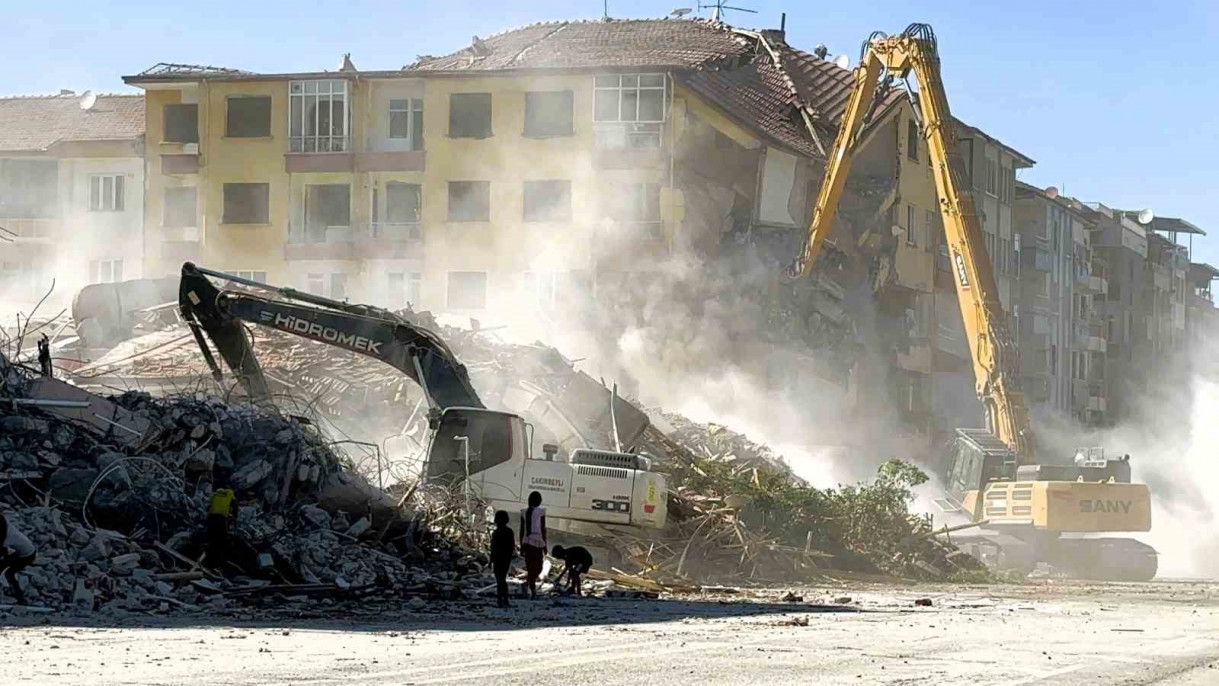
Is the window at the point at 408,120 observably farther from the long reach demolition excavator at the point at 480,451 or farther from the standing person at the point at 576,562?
the standing person at the point at 576,562

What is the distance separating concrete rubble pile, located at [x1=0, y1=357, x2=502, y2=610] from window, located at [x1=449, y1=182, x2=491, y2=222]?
3243 cm

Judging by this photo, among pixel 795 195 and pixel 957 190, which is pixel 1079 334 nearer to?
pixel 795 195

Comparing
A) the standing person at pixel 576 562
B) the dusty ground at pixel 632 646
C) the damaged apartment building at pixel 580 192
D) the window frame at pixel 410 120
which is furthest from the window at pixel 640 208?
the dusty ground at pixel 632 646

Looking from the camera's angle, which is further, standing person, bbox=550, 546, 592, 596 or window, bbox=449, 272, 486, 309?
window, bbox=449, 272, 486, 309

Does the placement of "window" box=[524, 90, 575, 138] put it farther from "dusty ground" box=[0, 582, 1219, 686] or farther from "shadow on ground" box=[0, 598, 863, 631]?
"dusty ground" box=[0, 582, 1219, 686]

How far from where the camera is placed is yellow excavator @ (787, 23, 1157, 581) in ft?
120

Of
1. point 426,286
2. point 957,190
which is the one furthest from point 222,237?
point 957,190

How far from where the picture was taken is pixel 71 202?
2630 inches

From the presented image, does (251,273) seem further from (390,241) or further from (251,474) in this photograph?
(251,474)

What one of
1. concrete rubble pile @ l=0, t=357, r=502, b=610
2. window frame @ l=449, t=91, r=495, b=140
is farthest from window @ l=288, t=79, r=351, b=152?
concrete rubble pile @ l=0, t=357, r=502, b=610

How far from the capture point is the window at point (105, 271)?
63.4m

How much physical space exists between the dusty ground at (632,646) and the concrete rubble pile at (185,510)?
1.35 metres

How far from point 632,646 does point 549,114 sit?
43.2 m

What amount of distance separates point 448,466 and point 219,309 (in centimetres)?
475
